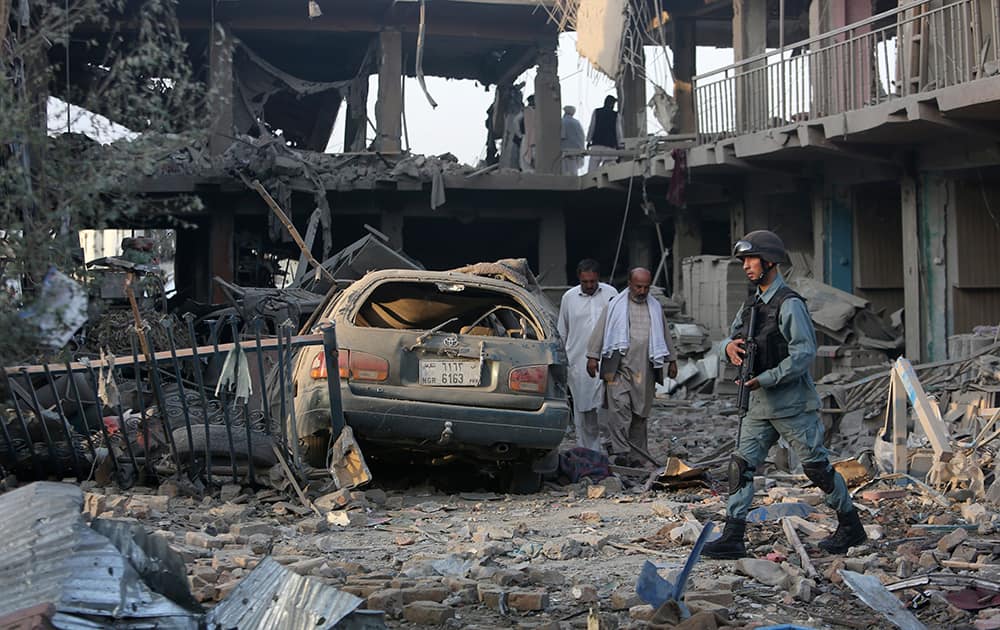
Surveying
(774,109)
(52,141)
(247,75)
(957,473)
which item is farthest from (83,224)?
(247,75)

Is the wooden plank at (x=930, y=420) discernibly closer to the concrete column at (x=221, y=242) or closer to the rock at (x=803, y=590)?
the rock at (x=803, y=590)

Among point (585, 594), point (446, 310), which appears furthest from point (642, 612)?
point (446, 310)

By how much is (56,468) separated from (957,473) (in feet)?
19.1

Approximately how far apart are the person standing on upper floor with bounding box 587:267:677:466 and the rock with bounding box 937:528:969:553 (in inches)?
152

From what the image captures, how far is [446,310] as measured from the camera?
9430mm

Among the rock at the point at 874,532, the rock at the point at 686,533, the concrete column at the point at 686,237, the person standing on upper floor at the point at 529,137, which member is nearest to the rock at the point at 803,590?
the rock at the point at 686,533

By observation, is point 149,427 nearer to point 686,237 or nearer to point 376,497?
point 376,497

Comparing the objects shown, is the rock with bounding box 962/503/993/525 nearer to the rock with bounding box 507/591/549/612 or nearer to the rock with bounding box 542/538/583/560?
the rock with bounding box 542/538/583/560

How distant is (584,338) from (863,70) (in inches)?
305

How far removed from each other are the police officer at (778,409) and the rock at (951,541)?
1.26 ft

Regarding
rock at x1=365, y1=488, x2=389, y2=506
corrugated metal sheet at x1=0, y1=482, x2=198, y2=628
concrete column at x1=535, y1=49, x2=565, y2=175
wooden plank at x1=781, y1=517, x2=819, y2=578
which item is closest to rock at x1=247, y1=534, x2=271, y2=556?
rock at x1=365, y1=488, x2=389, y2=506

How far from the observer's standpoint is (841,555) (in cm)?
635

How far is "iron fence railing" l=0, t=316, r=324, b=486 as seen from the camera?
776cm

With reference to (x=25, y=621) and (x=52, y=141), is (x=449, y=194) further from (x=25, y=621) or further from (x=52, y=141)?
(x=25, y=621)
